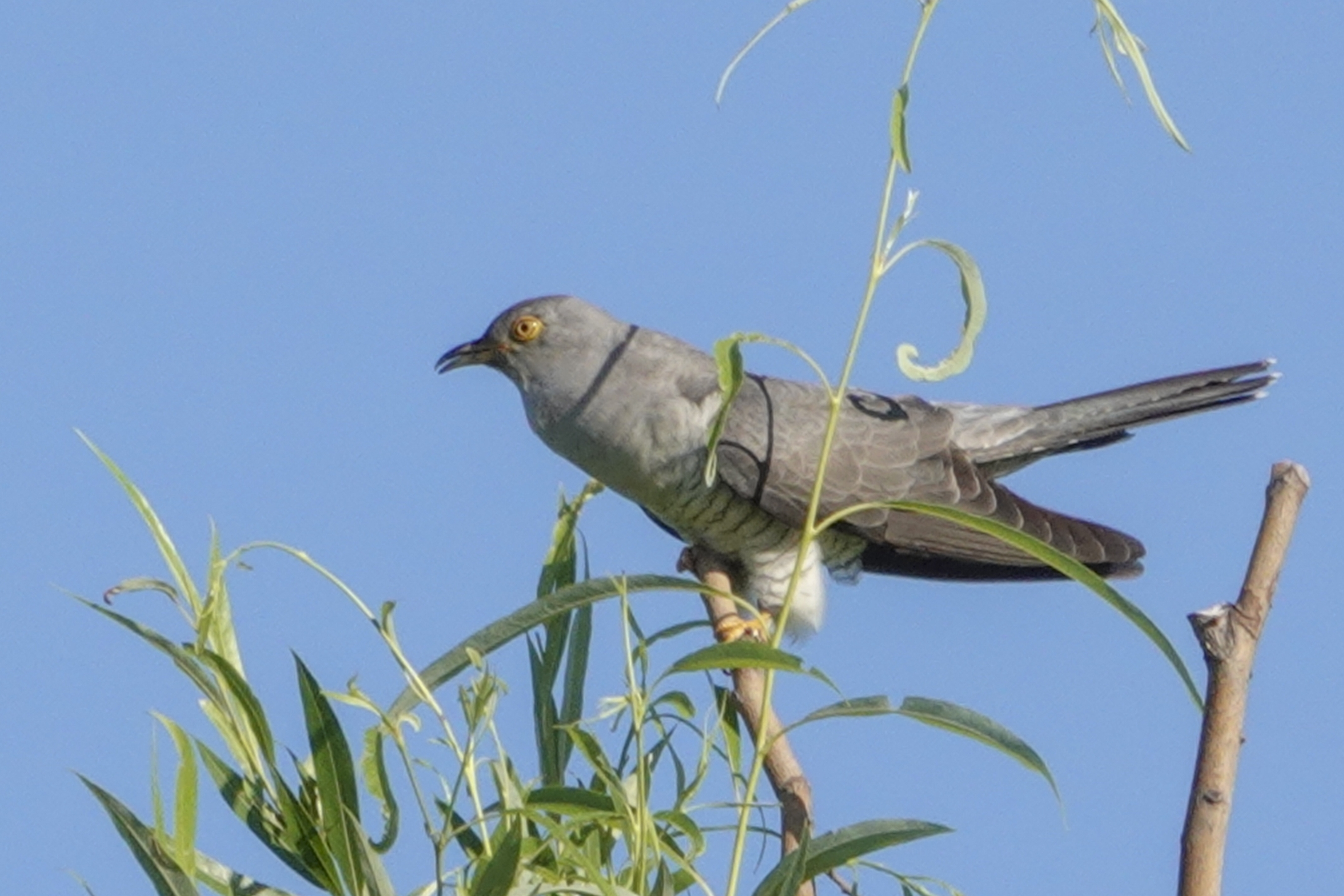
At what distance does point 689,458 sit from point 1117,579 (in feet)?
4.23

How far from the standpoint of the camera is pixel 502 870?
182 centimetres

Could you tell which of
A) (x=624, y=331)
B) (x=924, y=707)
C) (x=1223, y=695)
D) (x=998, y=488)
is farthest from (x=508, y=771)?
(x=998, y=488)

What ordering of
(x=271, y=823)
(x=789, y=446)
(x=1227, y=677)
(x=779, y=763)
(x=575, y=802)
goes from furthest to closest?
(x=789, y=446) < (x=779, y=763) < (x=271, y=823) < (x=575, y=802) < (x=1227, y=677)

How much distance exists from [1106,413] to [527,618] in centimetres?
395

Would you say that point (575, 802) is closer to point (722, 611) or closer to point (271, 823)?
point (271, 823)

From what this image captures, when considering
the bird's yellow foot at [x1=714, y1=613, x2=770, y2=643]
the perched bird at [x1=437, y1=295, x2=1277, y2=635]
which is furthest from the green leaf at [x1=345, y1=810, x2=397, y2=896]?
the perched bird at [x1=437, y1=295, x2=1277, y2=635]

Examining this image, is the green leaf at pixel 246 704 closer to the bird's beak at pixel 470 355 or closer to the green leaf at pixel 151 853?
the green leaf at pixel 151 853

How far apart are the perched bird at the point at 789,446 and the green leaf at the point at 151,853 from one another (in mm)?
2999

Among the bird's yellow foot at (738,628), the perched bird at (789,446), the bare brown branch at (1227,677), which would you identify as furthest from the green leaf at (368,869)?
the perched bird at (789,446)

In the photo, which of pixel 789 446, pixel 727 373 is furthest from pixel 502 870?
pixel 789 446

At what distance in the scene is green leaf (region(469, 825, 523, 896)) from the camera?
1819 mm

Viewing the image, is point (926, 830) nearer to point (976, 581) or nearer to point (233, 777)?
point (233, 777)

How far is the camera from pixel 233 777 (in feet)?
6.73

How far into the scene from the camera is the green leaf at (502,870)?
182 centimetres
